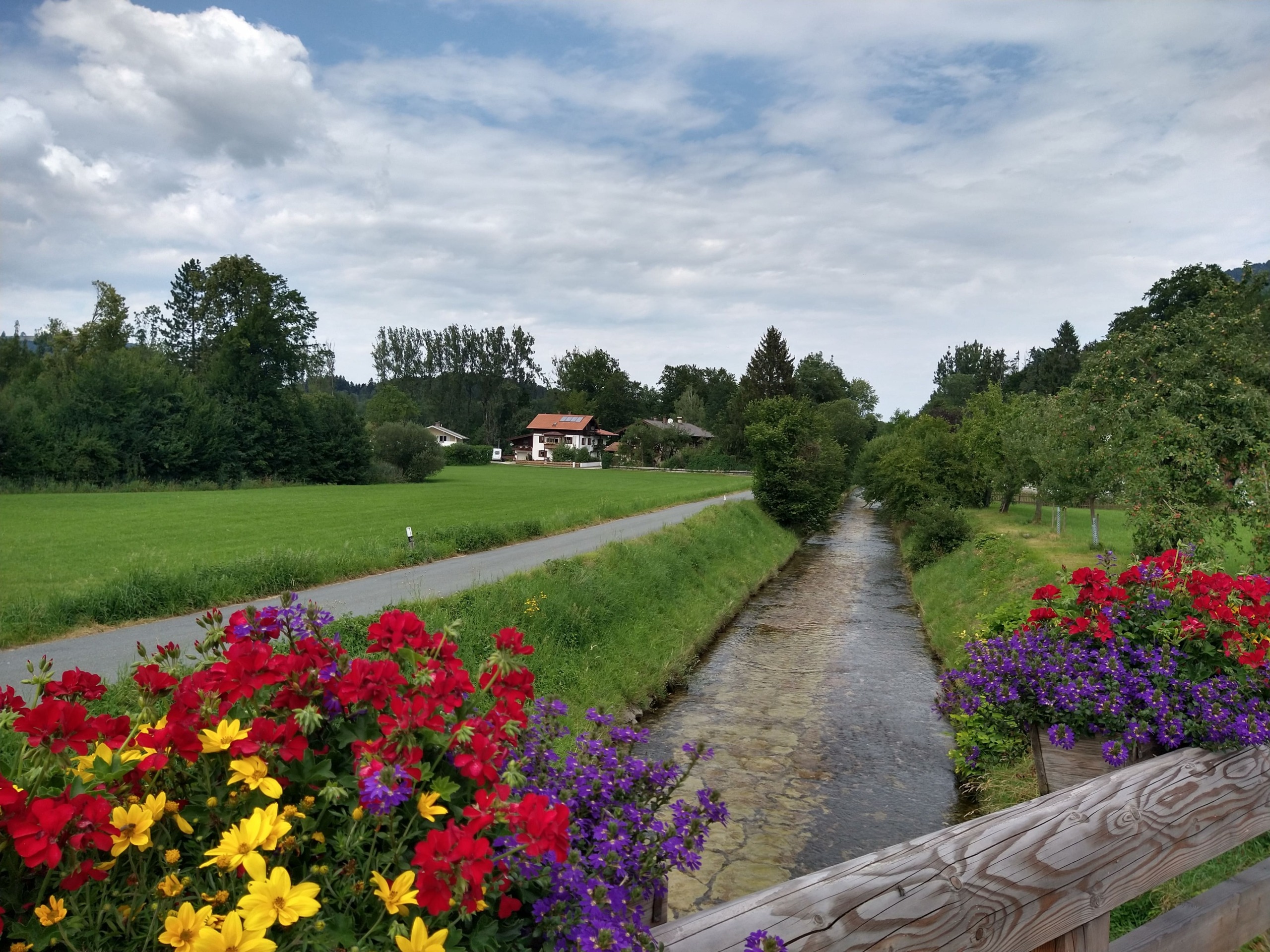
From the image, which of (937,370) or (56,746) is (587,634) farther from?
(937,370)

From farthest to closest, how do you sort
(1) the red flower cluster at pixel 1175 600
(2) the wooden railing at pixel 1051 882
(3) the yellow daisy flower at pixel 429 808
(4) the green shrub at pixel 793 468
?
(4) the green shrub at pixel 793 468, (1) the red flower cluster at pixel 1175 600, (2) the wooden railing at pixel 1051 882, (3) the yellow daisy flower at pixel 429 808

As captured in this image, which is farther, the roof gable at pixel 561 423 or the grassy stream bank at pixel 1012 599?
the roof gable at pixel 561 423

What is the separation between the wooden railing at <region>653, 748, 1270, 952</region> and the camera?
2029 millimetres

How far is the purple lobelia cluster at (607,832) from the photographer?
5.94ft

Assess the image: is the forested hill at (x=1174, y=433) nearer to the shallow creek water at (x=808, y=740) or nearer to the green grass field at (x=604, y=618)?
the shallow creek water at (x=808, y=740)

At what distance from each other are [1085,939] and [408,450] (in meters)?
61.0

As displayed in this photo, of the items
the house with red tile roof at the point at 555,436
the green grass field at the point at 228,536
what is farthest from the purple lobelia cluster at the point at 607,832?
the house with red tile roof at the point at 555,436

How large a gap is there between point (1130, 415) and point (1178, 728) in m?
12.9

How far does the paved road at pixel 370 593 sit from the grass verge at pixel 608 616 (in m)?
0.95

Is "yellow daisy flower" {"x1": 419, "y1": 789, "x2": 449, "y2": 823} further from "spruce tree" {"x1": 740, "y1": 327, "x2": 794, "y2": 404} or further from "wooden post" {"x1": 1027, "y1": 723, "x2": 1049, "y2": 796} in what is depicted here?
"spruce tree" {"x1": 740, "y1": 327, "x2": 794, "y2": 404}

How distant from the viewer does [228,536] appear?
2347cm

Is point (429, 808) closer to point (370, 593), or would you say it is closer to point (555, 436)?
point (370, 593)

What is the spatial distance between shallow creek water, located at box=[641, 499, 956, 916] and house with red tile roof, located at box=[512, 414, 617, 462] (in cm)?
8243

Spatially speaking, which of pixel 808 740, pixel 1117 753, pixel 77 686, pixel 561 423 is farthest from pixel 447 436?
pixel 77 686
